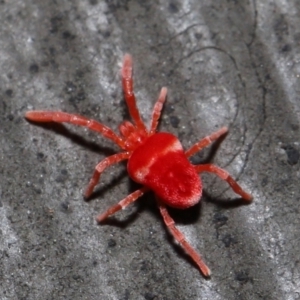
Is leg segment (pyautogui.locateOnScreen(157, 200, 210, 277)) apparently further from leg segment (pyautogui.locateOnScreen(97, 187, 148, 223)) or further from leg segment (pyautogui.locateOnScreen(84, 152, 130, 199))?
leg segment (pyautogui.locateOnScreen(84, 152, 130, 199))

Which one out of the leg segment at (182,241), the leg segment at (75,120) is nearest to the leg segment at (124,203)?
the leg segment at (182,241)

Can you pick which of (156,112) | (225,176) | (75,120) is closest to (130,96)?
(156,112)

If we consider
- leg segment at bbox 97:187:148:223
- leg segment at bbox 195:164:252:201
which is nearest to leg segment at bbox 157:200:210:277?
leg segment at bbox 97:187:148:223

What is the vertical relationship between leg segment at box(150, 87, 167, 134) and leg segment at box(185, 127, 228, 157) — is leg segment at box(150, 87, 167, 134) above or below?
above

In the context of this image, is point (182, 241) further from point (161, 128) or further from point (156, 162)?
point (161, 128)

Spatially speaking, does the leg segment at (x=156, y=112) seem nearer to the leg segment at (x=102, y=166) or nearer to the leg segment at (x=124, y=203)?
the leg segment at (x=102, y=166)

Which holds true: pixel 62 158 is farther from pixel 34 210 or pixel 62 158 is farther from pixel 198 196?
pixel 198 196

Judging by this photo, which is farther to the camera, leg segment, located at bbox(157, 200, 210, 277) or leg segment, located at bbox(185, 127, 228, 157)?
leg segment, located at bbox(185, 127, 228, 157)

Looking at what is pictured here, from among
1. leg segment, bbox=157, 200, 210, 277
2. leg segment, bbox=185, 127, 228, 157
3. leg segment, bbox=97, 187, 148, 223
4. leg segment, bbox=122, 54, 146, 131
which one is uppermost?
leg segment, bbox=122, 54, 146, 131
